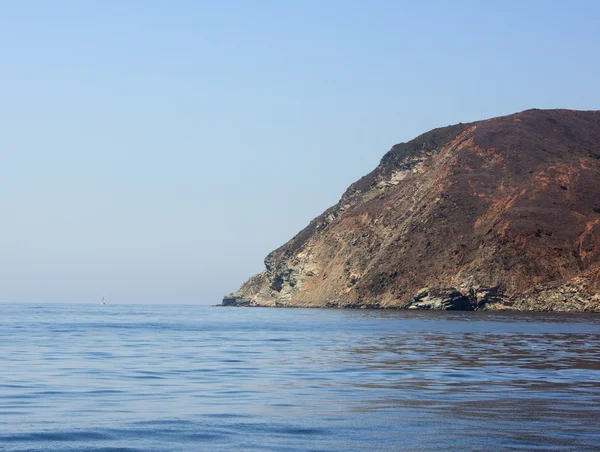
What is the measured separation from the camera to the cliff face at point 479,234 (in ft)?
464

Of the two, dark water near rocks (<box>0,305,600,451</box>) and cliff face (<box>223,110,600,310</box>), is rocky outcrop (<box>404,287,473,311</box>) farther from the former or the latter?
dark water near rocks (<box>0,305,600,451</box>)

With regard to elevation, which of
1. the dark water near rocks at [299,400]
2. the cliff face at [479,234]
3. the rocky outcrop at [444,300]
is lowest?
the dark water near rocks at [299,400]

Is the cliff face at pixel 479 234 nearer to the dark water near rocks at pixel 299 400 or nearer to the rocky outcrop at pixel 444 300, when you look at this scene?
the rocky outcrop at pixel 444 300

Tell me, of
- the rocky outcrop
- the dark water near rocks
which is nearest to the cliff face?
the rocky outcrop

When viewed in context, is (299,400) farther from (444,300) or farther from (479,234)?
(479,234)

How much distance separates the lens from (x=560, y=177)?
16688 cm

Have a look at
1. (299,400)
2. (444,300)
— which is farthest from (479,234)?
(299,400)

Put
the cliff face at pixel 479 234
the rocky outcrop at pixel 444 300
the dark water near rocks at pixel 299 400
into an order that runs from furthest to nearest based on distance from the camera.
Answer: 1. the cliff face at pixel 479 234
2. the rocky outcrop at pixel 444 300
3. the dark water near rocks at pixel 299 400

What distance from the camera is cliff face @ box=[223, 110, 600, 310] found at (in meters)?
141

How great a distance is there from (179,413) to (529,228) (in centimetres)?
13869

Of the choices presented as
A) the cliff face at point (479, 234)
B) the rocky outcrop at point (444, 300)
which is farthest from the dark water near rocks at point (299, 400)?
the rocky outcrop at point (444, 300)

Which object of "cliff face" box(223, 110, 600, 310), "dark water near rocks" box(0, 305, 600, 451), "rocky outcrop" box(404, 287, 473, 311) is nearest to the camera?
"dark water near rocks" box(0, 305, 600, 451)

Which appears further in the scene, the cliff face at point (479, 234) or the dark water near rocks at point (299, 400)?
the cliff face at point (479, 234)

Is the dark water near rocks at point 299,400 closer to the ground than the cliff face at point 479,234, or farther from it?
closer to the ground
